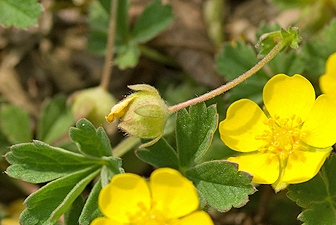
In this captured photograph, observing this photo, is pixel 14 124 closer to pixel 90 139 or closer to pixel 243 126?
pixel 90 139

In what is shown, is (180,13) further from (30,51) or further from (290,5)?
(30,51)

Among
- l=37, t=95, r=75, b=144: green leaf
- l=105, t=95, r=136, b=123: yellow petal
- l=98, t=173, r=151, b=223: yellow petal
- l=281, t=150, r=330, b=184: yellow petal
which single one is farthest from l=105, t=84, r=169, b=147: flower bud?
l=37, t=95, r=75, b=144: green leaf

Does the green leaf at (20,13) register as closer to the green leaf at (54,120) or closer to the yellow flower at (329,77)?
the green leaf at (54,120)

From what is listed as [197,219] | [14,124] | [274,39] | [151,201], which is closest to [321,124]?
[274,39]

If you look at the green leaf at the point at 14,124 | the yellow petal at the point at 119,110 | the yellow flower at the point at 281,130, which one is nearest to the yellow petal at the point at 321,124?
the yellow flower at the point at 281,130

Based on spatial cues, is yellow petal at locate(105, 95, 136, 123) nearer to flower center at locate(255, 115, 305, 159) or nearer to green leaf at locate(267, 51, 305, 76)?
flower center at locate(255, 115, 305, 159)

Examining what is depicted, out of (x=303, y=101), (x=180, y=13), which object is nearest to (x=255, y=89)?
(x=303, y=101)
